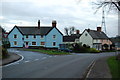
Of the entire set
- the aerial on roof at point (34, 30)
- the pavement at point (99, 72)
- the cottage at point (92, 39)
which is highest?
the aerial on roof at point (34, 30)

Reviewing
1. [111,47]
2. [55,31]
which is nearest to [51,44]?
[55,31]

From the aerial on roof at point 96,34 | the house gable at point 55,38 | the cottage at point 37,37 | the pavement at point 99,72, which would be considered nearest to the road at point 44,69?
the pavement at point 99,72

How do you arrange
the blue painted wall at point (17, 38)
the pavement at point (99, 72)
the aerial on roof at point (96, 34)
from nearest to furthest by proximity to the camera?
1. the pavement at point (99, 72)
2. the blue painted wall at point (17, 38)
3. the aerial on roof at point (96, 34)

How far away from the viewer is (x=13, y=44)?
69.8m

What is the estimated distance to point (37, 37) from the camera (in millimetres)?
68750

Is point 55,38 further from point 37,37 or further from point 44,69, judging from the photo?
point 44,69

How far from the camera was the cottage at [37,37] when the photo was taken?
6825 centimetres

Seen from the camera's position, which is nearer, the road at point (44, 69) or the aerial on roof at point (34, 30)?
the road at point (44, 69)

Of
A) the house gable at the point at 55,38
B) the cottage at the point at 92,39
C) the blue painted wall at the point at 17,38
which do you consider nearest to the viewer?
the house gable at the point at 55,38

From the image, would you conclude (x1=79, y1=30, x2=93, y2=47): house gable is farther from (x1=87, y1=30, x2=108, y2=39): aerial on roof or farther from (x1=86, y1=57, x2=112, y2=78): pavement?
(x1=86, y1=57, x2=112, y2=78): pavement

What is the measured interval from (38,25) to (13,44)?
397 inches

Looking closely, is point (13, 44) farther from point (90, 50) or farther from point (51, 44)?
point (90, 50)

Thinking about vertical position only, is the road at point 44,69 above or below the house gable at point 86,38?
below

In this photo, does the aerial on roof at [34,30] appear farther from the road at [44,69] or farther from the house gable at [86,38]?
the road at [44,69]
